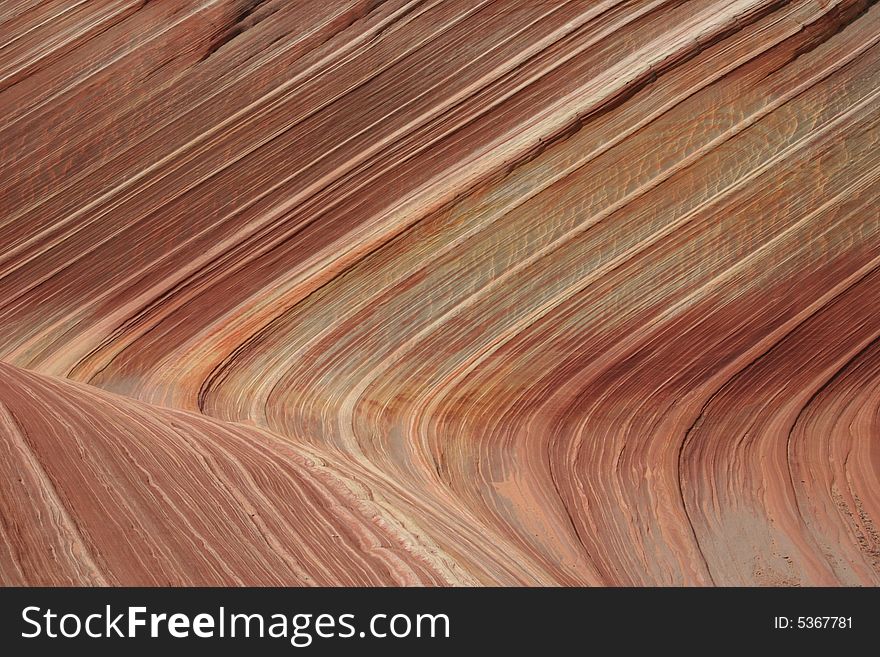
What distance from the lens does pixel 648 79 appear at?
5000 mm

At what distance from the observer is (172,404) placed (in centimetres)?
451

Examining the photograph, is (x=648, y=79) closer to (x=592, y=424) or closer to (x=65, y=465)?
(x=592, y=424)

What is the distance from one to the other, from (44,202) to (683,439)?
376cm

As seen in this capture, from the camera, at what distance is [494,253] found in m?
4.84

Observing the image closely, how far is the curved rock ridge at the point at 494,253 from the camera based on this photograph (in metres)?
4.32

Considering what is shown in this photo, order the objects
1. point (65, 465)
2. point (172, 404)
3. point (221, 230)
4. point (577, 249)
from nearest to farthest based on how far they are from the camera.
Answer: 1. point (65, 465)
2. point (172, 404)
3. point (577, 249)
4. point (221, 230)

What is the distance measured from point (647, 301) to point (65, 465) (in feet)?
9.53

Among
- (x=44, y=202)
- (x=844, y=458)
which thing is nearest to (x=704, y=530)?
(x=844, y=458)

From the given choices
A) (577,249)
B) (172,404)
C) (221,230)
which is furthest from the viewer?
(221,230)

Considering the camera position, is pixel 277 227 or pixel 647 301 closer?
pixel 647 301

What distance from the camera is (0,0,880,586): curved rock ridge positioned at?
4316 mm

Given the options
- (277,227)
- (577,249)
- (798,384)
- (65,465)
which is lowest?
(65,465)

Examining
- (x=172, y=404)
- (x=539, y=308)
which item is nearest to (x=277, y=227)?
(x=172, y=404)

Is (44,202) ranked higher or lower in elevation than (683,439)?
higher
